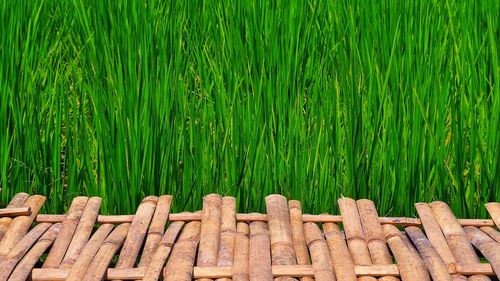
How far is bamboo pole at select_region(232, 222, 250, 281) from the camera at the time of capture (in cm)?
178

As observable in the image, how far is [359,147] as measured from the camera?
2.21 metres

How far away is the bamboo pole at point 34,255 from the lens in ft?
5.88

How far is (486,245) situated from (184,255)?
2.30 feet

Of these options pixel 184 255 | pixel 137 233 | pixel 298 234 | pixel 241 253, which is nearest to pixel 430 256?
pixel 298 234

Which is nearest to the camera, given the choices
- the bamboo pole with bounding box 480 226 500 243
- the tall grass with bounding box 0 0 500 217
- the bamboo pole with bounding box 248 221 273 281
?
the bamboo pole with bounding box 248 221 273 281

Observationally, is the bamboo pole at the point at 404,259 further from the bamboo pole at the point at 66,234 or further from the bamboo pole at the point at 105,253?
the bamboo pole at the point at 66,234

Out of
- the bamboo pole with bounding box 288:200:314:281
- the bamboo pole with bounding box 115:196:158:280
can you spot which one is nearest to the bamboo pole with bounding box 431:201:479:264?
the bamboo pole with bounding box 288:200:314:281

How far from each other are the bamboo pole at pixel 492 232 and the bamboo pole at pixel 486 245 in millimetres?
15

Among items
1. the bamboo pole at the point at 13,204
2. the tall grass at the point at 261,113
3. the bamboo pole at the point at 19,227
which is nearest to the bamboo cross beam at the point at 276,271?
the bamboo pole at the point at 19,227

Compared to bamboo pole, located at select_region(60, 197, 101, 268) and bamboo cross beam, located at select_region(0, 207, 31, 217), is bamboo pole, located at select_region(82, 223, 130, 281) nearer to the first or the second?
bamboo pole, located at select_region(60, 197, 101, 268)

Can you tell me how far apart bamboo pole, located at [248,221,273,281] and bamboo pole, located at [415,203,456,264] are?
1.29 feet

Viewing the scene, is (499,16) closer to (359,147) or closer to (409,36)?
(409,36)

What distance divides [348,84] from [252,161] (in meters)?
0.35

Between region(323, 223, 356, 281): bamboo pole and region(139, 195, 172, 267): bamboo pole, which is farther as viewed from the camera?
region(139, 195, 172, 267): bamboo pole
